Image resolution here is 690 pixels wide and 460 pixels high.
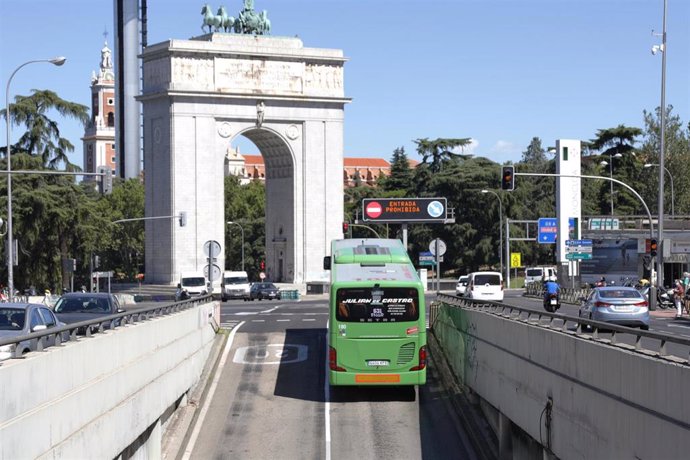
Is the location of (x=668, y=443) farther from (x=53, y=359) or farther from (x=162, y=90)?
(x=162, y=90)

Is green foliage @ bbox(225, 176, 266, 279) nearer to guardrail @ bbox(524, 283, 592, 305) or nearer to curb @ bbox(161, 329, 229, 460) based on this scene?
guardrail @ bbox(524, 283, 592, 305)

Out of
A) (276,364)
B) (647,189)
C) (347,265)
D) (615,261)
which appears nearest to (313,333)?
(276,364)

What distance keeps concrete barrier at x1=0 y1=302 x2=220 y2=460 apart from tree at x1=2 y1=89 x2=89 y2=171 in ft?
165

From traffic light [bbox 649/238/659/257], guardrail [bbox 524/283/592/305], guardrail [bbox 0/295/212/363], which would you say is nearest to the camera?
guardrail [bbox 0/295/212/363]

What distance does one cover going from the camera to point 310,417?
78.0ft

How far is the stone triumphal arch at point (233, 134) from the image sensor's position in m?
91.2

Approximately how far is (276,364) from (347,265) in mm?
4690

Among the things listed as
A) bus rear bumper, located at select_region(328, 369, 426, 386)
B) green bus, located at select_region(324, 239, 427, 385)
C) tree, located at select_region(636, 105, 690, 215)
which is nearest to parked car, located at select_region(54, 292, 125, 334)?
green bus, located at select_region(324, 239, 427, 385)

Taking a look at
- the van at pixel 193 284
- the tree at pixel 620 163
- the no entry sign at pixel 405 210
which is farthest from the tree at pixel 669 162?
the van at pixel 193 284

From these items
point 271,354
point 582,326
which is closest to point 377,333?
point 271,354

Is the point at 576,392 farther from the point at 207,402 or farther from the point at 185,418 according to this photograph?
the point at 207,402

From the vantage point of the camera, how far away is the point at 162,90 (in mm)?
91188

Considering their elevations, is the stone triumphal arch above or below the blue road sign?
above

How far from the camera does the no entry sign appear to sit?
96.4 m
